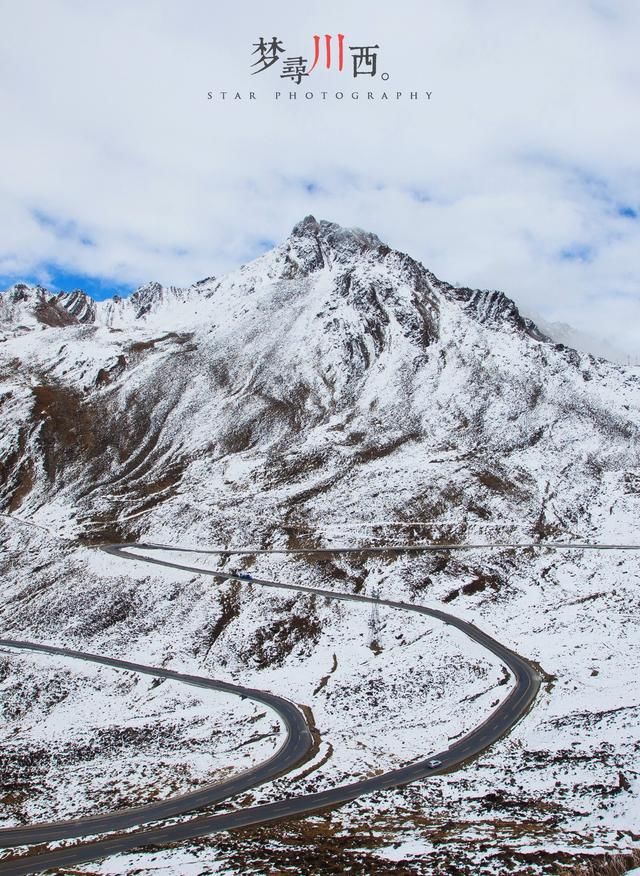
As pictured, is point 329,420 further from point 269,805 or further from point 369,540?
point 269,805

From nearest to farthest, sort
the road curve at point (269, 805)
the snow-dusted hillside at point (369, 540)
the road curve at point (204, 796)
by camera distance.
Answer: the road curve at point (269, 805) < the snow-dusted hillside at point (369, 540) < the road curve at point (204, 796)

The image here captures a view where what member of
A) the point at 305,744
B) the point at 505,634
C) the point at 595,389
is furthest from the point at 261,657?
the point at 595,389

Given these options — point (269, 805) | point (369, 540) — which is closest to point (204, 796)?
point (269, 805)

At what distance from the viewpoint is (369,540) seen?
4262 inches

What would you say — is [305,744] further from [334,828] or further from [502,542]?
[502,542]

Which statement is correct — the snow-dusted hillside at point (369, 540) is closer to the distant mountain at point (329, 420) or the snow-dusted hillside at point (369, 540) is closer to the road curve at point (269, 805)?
the distant mountain at point (329, 420)

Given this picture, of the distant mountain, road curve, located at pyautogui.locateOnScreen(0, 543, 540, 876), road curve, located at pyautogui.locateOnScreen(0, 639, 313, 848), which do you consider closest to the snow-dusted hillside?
the distant mountain

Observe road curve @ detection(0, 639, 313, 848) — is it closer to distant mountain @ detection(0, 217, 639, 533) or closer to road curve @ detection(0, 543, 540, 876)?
road curve @ detection(0, 543, 540, 876)

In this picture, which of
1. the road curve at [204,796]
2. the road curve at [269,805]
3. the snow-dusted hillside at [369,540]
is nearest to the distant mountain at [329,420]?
the snow-dusted hillside at [369,540]

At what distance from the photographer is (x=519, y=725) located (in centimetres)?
5344

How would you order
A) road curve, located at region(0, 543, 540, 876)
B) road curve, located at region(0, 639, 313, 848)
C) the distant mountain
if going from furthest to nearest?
the distant mountain
road curve, located at region(0, 639, 313, 848)
road curve, located at region(0, 543, 540, 876)

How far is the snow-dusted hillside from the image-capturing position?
126 ft

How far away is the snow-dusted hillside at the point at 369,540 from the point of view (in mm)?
38375

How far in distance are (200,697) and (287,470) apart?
7618 centimetres
